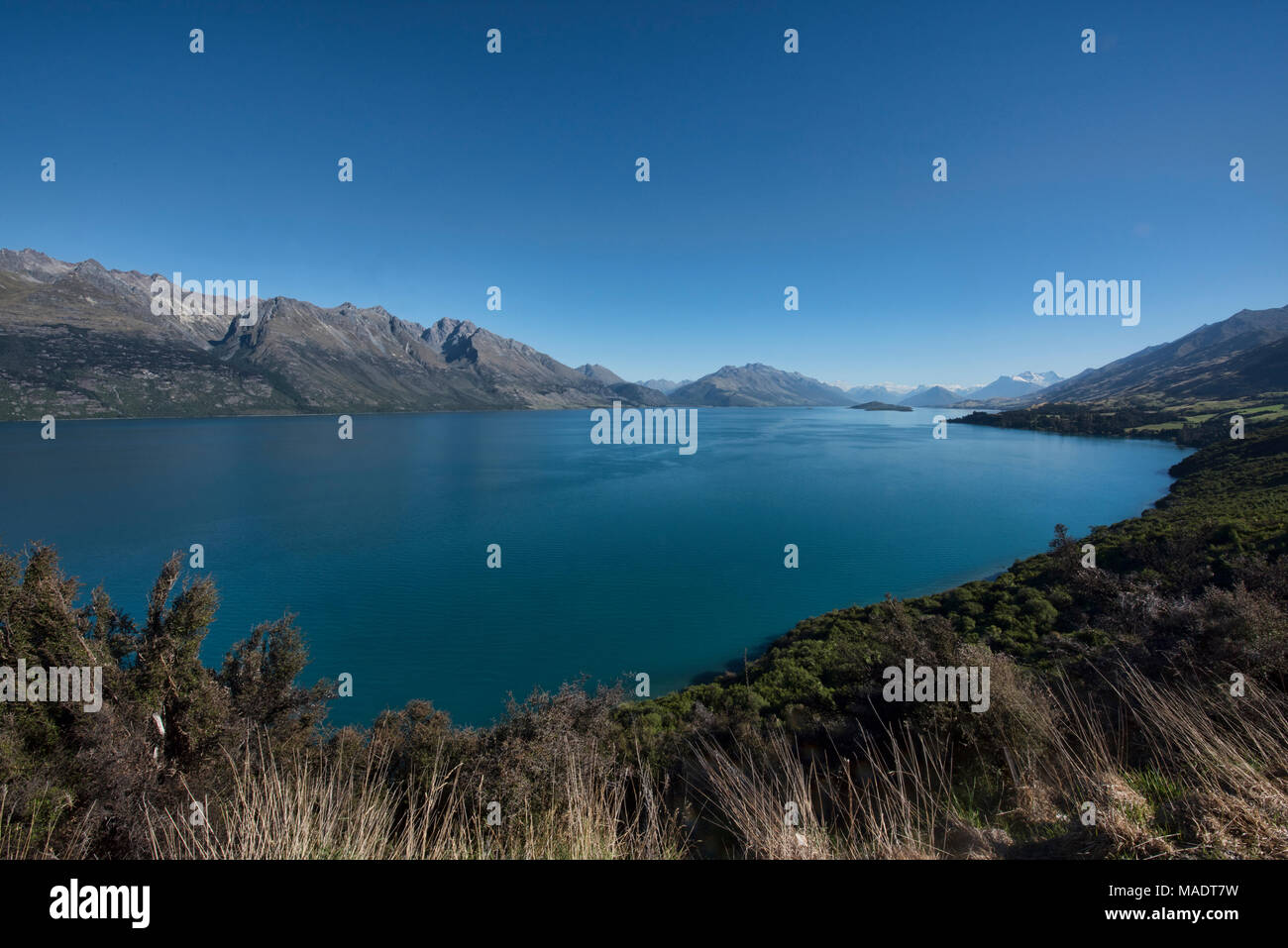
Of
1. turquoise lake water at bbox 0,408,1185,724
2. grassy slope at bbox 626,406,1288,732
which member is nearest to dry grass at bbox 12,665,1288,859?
grassy slope at bbox 626,406,1288,732

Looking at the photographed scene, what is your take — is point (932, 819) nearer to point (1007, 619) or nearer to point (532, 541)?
point (1007, 619)

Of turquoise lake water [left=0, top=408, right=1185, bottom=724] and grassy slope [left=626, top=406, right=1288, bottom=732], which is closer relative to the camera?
grassy slope [left=626, top=406, right=1288, bottom=732]

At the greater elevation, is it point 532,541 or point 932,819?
point 932,819

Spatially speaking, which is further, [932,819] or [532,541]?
[532,541]

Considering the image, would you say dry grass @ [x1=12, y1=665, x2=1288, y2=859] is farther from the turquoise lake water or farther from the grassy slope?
the turquoise lake water

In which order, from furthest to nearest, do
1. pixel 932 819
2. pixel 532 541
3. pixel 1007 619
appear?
pixel 532 541 → pixel 1007 619 → pixel 932 819

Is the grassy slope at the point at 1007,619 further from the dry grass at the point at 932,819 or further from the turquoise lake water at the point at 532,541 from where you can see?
the dry grass at the point at 932,819

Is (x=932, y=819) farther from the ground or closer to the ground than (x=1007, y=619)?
farther from the ground

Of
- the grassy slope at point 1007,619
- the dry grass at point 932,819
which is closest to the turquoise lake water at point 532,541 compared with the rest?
the grassy slope at point 1007,619

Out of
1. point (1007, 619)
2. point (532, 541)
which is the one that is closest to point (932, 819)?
point (1007, 619)

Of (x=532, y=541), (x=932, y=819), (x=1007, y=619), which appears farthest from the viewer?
(x=532, y=541)
